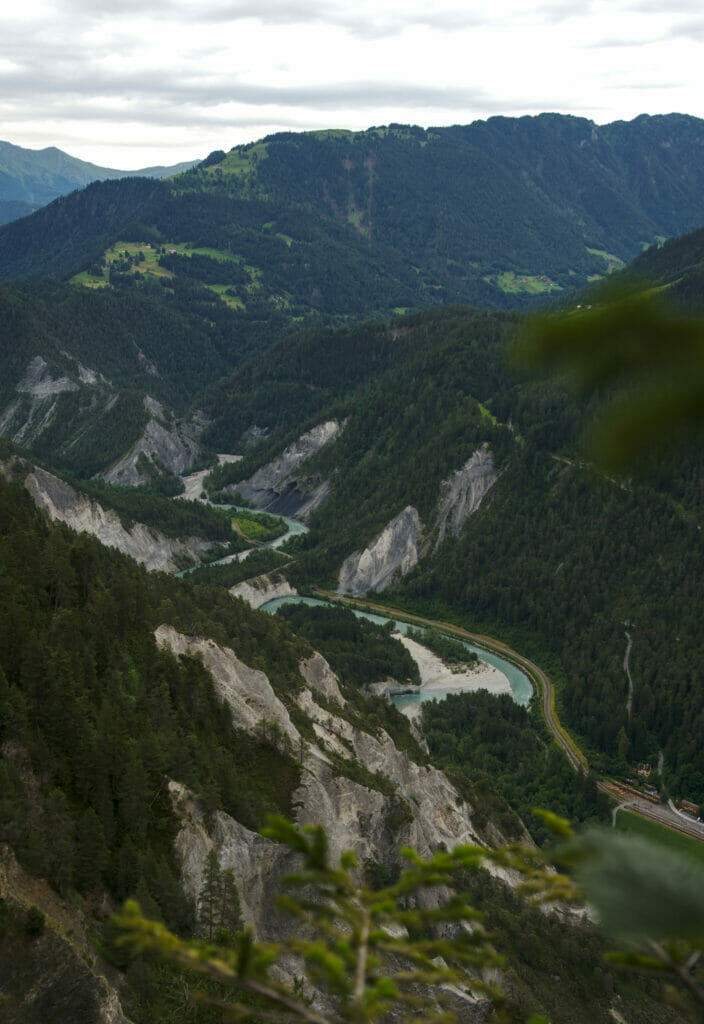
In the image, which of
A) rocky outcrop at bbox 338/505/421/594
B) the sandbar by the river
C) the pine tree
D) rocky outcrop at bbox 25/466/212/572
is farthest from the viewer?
rocky outcrop at bbox 338/505/421/594

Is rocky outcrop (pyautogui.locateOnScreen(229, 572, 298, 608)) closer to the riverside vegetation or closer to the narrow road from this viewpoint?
the riverside vegetation

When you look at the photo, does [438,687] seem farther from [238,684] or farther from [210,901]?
[210,901]

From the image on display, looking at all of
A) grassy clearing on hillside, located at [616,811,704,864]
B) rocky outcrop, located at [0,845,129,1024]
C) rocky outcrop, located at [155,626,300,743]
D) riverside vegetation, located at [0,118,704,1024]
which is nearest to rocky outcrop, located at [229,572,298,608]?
riverside vegetation, located at [0,118,704,1024]

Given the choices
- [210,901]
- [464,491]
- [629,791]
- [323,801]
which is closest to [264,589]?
[464,491]

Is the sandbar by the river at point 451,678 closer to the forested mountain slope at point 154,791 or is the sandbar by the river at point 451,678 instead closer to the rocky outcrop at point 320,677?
the rocky outcrop at point 320,677

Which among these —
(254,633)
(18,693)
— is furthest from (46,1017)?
(254,633)

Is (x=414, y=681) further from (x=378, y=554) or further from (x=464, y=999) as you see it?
(x=464, y=999)

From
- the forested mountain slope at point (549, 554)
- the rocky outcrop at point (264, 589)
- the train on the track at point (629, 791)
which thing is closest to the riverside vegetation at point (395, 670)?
the forested mountain slope at point (549, 554)
